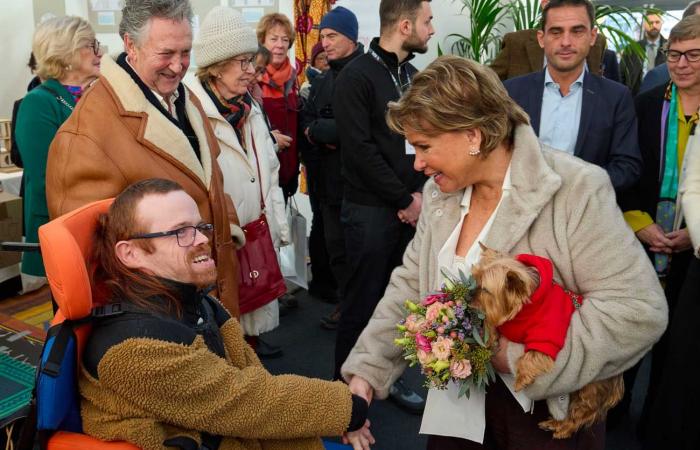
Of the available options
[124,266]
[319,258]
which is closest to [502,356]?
[124,266]

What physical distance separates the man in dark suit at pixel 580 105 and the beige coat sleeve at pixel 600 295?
1.33 m

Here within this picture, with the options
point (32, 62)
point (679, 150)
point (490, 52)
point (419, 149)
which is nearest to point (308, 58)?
point (490, 52)

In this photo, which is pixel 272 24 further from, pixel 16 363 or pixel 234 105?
pixel 16 363

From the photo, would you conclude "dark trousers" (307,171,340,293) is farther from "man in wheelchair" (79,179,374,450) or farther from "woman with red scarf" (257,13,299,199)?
"man in wheelchair" (79,179,374,450)

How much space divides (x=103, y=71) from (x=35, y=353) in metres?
1.21

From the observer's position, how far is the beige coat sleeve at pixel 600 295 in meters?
Result: 1.50

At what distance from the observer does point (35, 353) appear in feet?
8.39

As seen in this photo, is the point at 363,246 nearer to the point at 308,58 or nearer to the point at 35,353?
the point at 35,353

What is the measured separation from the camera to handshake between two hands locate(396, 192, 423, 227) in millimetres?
3047

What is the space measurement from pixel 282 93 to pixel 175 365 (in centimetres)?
337

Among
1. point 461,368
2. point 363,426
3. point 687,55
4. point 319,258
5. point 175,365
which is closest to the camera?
point 175,365

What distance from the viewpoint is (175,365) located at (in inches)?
55.0

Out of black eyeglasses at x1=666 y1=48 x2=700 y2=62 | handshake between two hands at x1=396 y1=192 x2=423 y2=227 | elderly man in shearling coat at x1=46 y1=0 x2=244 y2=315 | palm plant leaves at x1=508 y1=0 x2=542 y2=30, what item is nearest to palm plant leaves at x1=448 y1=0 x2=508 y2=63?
palm plant leaves at x1=508 y1=0 x2=542 y2=30

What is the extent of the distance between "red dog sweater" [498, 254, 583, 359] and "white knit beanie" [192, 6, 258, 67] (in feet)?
6.09
